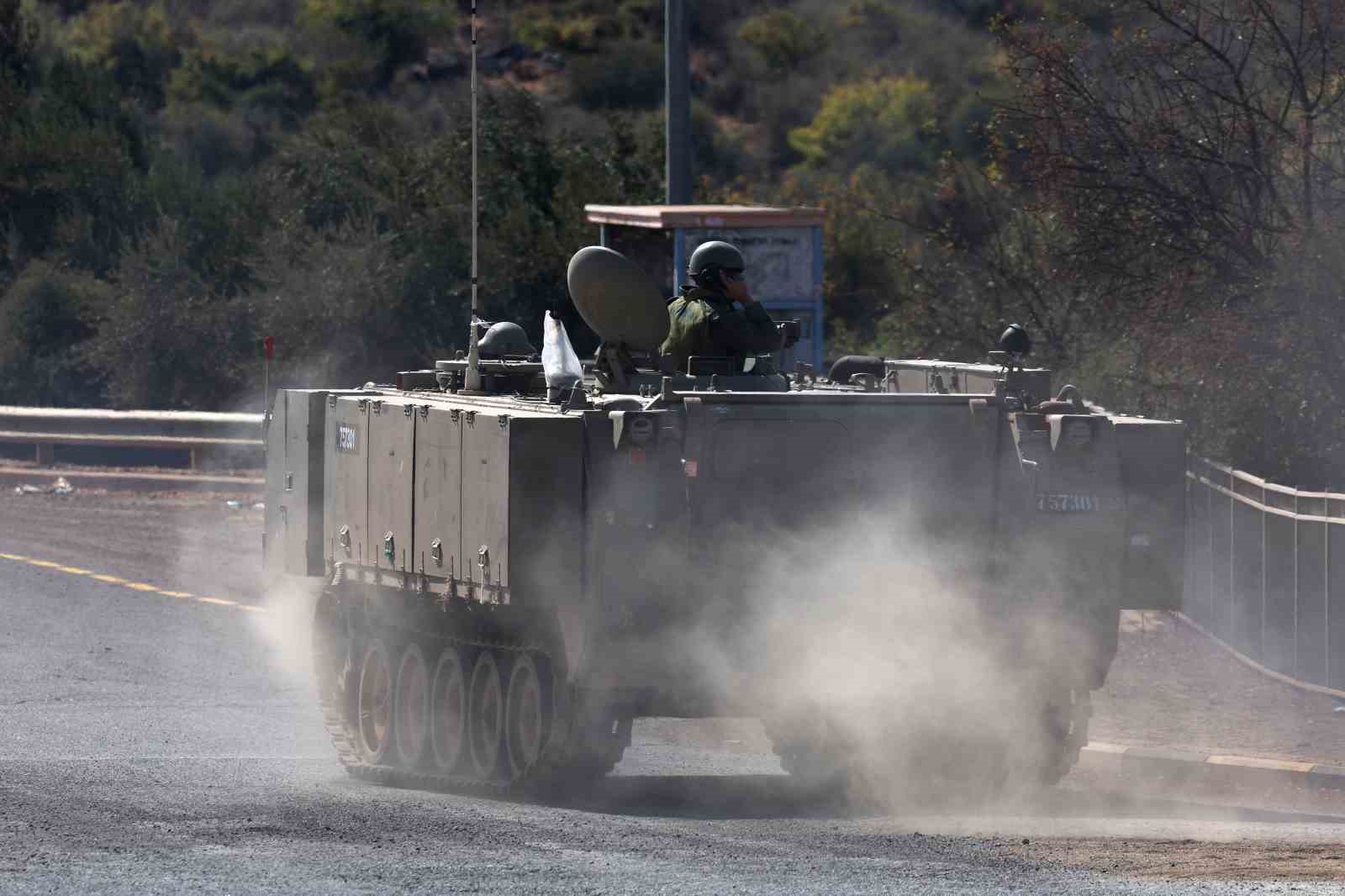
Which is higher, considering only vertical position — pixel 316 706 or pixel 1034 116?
pixel 1034 116

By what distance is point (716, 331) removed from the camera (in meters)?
12.5

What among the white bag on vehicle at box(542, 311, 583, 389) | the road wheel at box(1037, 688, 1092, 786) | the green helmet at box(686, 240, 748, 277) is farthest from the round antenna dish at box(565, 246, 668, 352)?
the road wheel at box(1037, 688, 1092, 786)

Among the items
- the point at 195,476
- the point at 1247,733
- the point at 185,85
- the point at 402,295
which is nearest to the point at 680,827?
the point at 1247,733

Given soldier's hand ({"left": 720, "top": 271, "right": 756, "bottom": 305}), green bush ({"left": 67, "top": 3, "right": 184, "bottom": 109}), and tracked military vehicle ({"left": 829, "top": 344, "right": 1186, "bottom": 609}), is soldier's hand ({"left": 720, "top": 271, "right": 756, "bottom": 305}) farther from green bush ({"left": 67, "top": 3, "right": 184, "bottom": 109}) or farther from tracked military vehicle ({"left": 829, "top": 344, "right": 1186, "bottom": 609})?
green bush ({"left": 67, "top": 3, "right": 184, "bottom": 109})

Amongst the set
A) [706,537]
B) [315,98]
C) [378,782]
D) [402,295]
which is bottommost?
[378,782]

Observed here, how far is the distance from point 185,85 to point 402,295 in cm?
3647

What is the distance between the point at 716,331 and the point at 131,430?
627 inches

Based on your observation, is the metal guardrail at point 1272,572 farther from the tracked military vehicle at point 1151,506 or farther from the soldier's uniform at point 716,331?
the soldier's uniform at point 716,331

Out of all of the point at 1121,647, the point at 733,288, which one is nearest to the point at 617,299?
the point at 733,288

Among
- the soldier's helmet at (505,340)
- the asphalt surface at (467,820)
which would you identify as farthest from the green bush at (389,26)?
the soldier's helmet at (505,340)

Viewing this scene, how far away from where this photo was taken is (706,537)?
11.0 m

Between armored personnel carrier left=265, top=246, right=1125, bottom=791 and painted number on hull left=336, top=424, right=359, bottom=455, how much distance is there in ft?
2.25

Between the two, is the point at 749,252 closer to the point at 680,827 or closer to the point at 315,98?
the point at 680,827

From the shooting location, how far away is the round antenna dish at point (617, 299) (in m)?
11.7
